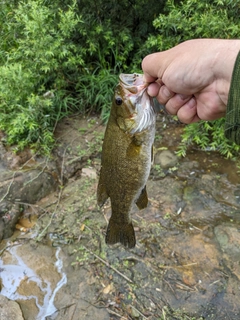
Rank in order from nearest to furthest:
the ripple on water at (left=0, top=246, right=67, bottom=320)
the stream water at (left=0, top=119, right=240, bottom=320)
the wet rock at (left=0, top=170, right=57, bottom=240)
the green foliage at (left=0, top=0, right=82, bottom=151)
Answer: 1. the stream water at (left=0, top=119, right=240, bottom=320)
2. the ripple on water at (left=0, top=246, right=67, bottom=320)
3. the wet rock at (left=0, top=170, right=57, bottom=240)
4. the green foliage at (left=0, top=0, right=82, bottom=151)

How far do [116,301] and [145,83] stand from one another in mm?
1935

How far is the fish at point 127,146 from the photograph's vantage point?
72.3 inches

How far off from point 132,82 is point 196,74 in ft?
1.21

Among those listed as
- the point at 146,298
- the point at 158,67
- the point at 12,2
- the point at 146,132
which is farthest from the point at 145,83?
the point at 12,2

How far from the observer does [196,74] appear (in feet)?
6.06

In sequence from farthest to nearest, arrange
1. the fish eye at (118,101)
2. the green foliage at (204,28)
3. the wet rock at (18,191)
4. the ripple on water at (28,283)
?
the green foliage at (204,28) → the wet rock at (18,191) → the ripple on water at (28,283) → the fish eye at (118,101)

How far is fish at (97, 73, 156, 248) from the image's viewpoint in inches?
72.3

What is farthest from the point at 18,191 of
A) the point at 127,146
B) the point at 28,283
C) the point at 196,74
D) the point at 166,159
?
the point at 196,74

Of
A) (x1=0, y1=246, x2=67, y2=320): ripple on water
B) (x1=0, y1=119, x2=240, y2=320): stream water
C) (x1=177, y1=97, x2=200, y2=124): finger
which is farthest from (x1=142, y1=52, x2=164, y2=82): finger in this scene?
(x1=0, y1=246, x2=67, y2=320): ripple on water

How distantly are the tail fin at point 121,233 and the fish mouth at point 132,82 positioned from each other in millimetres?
950

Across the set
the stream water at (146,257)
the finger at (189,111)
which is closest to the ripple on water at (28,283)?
the stream water at (146,257)

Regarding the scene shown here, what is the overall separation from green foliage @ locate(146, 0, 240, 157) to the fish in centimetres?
205

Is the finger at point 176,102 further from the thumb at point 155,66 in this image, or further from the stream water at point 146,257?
the stream water at point 146,257

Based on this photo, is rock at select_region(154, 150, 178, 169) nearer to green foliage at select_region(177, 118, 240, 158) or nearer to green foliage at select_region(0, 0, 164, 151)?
green foliage at select_region(177, 118, 240, 158)
